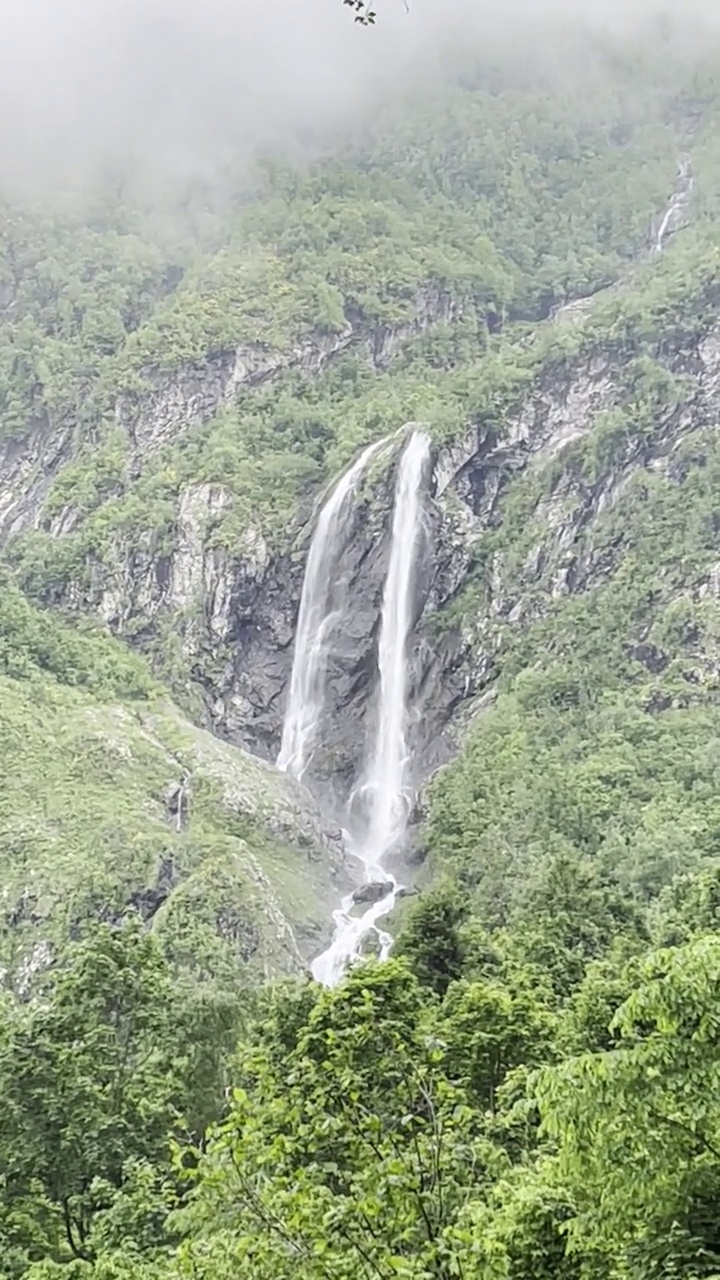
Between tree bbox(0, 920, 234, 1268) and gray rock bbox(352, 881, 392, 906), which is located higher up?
tree bbox(0, 920, 234, 1268)

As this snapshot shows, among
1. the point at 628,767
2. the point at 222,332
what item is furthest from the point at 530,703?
the point at 222,332

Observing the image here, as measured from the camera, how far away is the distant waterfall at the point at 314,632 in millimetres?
61938

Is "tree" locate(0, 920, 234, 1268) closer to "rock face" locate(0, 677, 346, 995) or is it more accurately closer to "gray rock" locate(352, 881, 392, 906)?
"rock face" locate(0, 677, 346, 995)

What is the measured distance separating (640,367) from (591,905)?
48.5 meters

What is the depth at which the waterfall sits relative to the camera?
4722 cm

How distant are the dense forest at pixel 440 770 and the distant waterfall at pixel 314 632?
15.1 ft

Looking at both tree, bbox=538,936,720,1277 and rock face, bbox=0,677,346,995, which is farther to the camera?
rock face, bbox=0,677,346,995

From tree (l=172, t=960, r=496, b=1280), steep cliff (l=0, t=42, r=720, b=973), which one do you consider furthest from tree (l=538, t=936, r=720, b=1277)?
steep cliff (l=0, t=42, r=720, b=973)

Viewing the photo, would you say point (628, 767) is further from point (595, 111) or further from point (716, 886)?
point (595, 111)

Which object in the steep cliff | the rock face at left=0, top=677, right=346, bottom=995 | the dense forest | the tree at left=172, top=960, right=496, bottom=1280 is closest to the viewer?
the tree at left=172, top=960, right=496, bottom=1280

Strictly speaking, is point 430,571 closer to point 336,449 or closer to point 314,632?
point 314,632

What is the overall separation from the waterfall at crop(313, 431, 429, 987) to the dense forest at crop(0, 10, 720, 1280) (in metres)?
2.20

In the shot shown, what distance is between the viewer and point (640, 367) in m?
71.9

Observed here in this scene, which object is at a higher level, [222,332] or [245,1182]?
[222,332]
